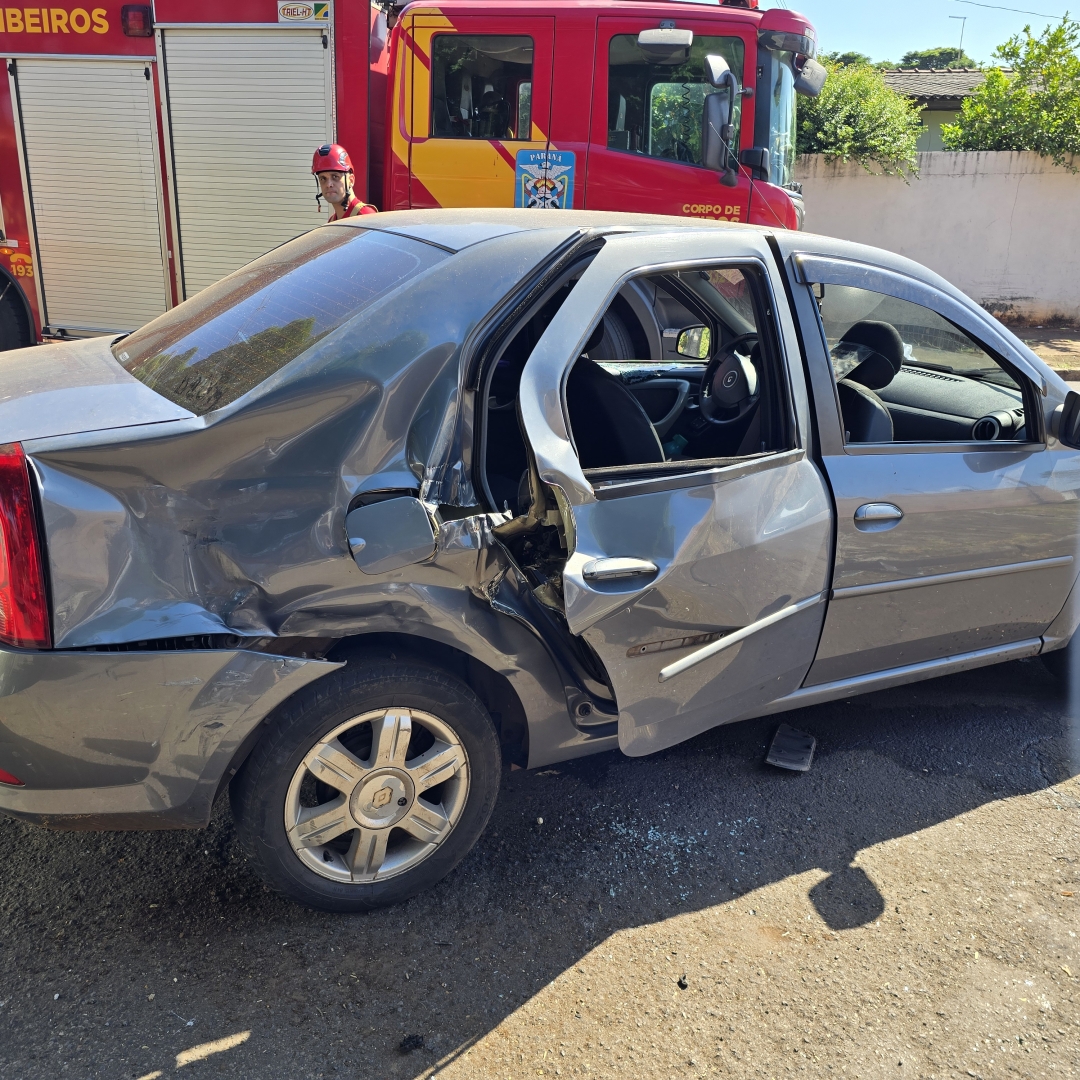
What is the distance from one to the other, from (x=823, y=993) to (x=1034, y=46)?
15637 mm

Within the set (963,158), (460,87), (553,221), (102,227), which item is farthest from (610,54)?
(963,158)

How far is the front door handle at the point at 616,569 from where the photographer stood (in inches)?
93.7

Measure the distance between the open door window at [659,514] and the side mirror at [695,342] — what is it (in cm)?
82

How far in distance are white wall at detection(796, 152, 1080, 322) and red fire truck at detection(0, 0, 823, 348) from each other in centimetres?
692

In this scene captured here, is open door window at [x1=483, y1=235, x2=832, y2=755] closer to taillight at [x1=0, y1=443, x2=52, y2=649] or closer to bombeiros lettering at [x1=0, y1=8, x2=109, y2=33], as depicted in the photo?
taillight at [x1=0, y1=443, x2=52, y2=649]

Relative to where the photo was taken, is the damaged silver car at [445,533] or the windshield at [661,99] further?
the windshield at [661,99]

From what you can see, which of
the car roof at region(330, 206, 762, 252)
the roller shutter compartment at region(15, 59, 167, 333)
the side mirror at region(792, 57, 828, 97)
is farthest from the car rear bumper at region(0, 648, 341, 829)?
the side mirror at region(792, 57, 828, 97)

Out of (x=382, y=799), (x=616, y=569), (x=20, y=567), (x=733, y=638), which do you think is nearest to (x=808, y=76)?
(x=733, y=638)

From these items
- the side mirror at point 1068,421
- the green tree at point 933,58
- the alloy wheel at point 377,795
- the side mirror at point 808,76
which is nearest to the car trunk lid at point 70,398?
the alloy wheel at point 377,795

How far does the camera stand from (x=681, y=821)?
2967mm

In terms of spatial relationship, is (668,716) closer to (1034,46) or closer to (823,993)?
(823,993)

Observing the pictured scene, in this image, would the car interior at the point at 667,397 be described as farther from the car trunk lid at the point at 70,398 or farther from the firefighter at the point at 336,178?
the firefighter at the point at 336,178

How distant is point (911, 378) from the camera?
12.8 feet

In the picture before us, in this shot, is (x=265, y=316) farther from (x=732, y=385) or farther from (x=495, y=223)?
(x=732, y=385)
